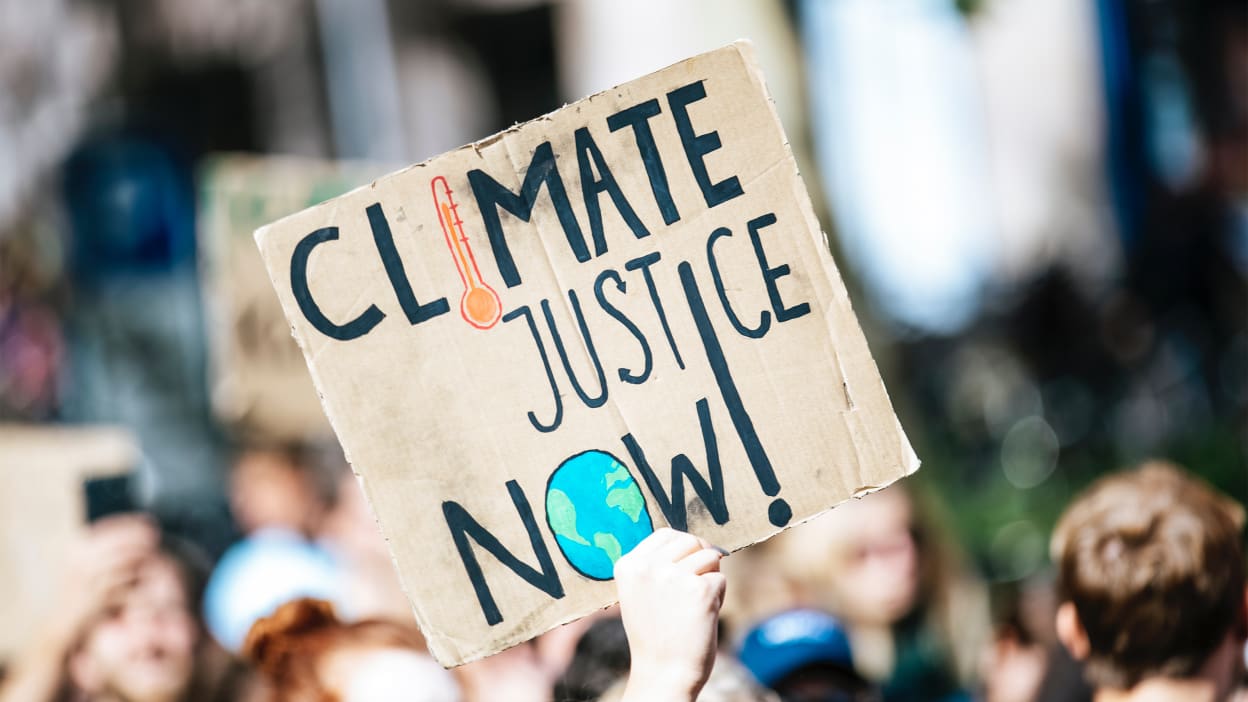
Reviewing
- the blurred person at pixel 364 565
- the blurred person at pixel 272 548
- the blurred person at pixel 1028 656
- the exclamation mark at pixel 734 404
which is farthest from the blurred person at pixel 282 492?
the exclamation mark at pixel 734 404

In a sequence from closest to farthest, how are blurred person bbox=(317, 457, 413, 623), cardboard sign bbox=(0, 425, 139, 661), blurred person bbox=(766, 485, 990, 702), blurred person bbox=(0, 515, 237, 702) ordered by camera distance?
blurred person bbox=(0, 515, 237, 702) → cardboard sign bbox=(0, 425, 139, 661) → blurred person bbox=(766, 485, 990, 702) → blurred person bbox=(317, 457, 413, 623)

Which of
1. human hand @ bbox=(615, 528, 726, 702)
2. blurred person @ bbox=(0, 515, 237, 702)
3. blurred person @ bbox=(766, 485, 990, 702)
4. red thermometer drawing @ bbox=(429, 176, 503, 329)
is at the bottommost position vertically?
blurred person @ bbox=(766, 485, 990, 702)

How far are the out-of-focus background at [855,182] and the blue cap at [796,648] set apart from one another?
2523mm

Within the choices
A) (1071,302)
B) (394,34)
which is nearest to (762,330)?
(1071,302)

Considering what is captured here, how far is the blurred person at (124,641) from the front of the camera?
10.6 ft

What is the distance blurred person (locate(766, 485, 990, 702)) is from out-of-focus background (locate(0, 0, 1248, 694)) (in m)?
1.62

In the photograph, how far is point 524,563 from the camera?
82.4 inches

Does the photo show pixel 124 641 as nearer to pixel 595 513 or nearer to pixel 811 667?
pixel 811 667

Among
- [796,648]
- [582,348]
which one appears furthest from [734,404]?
[796,648]

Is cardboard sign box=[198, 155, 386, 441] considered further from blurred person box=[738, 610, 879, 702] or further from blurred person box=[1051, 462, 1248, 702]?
blurred person box=[1051, 462, 1248, 702]

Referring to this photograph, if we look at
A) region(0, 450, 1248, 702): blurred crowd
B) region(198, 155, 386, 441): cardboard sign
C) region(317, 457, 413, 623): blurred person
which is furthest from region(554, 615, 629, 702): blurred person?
region(198, 155, 386, 441): cardboard sign

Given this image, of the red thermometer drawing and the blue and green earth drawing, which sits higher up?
the red thermometer drawing

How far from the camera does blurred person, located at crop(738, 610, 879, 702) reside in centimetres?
293

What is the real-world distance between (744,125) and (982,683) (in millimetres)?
2104
